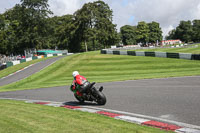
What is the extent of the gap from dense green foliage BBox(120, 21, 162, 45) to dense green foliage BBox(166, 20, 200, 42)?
13193 mm

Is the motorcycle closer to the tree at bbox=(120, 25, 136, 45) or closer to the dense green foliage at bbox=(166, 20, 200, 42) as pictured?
the tree at bbox=(120, 25, 136, 45)

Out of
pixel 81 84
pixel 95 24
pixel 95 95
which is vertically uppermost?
pixel 95 24

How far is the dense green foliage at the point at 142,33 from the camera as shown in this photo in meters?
124

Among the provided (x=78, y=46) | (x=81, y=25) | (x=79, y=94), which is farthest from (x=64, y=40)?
(x=79, y=94)

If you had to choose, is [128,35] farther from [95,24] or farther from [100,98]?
[100,98]

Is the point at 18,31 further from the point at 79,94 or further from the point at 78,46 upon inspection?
the point at 79,94

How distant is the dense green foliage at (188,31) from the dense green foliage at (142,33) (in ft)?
43.3

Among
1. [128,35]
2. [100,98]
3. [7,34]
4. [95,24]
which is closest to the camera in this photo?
[100,98]

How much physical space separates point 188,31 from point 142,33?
28.9 meters

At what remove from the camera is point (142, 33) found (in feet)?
407

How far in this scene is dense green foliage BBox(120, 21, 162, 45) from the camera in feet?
407

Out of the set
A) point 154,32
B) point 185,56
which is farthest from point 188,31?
point 185,56

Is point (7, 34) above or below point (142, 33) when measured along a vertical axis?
below

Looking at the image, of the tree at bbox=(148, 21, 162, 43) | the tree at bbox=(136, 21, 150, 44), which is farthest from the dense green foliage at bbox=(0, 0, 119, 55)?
the tree at bbox=(148, 21, 162, 43)
